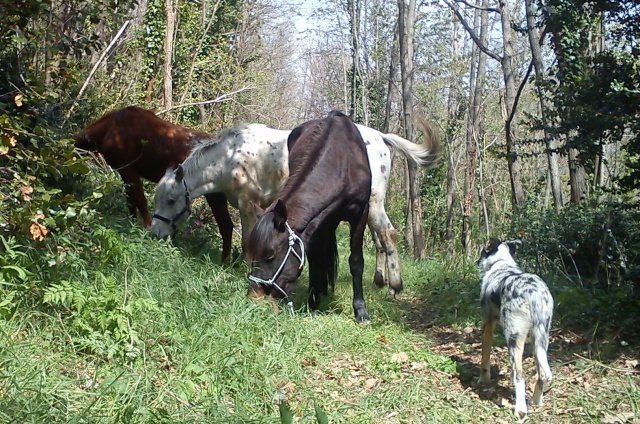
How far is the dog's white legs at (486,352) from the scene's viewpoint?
16.9 feet

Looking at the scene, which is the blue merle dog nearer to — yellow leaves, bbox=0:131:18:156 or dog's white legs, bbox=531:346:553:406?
dog's white legs, bbox=531:346:553:406

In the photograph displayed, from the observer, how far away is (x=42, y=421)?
3.38 m

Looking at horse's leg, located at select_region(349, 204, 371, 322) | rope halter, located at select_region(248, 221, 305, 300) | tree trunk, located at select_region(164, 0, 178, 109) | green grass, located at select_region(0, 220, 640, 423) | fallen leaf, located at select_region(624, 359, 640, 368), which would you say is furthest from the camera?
tree trunk, located at select_region(164, 0, 178, 109)

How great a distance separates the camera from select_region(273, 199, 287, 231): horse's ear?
5922mm

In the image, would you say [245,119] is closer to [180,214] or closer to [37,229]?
[180,214]

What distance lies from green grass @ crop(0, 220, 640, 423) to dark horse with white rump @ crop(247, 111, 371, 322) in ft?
1.30

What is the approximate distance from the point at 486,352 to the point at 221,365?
2012mm

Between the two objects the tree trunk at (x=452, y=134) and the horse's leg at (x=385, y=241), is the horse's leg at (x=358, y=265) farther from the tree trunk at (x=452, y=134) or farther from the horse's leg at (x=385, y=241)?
the tree trunk at (x=452, y=134)

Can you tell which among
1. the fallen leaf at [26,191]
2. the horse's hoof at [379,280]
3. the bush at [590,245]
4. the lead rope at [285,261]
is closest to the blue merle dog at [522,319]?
the lead rope at [285,261]

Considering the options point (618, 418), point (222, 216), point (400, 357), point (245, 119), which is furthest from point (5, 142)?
point (245, 119)

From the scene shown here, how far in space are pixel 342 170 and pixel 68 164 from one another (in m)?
2.97

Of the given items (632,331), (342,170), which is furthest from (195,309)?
(632,331)

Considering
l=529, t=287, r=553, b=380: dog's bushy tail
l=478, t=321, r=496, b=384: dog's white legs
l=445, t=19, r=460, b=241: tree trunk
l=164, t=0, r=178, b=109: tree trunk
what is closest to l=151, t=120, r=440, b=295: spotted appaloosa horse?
l=478, t=321, r=496, b=384: dog's white legs

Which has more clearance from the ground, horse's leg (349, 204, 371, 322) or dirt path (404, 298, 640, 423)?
horse's leg (349, 204, 371, 322)
